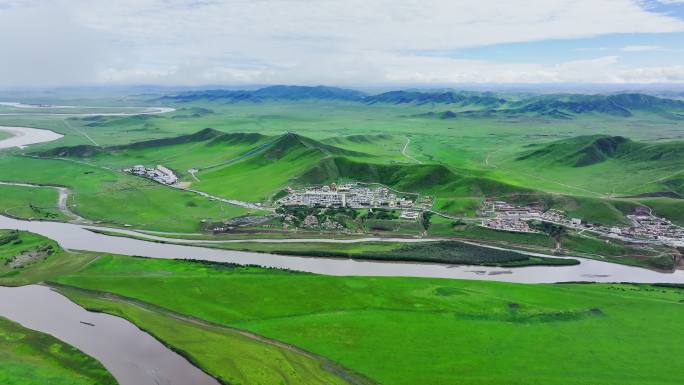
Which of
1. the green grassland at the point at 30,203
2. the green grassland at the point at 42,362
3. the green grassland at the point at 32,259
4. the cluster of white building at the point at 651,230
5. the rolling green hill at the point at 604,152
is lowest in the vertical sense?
the green grassland at the point at 42,362

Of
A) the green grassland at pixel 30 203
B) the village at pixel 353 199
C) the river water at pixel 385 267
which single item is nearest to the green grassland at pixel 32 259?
the river water at pixel 385 267

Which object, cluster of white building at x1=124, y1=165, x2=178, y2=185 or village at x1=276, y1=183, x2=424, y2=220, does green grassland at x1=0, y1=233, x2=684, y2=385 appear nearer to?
village at x1=276, y1=183, x2=424, y2=220

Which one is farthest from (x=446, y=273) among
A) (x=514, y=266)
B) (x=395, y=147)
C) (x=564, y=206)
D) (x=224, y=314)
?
(x=395, y=147)

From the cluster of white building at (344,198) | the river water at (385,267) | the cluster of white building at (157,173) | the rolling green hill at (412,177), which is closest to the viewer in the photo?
the river water at (385,267)

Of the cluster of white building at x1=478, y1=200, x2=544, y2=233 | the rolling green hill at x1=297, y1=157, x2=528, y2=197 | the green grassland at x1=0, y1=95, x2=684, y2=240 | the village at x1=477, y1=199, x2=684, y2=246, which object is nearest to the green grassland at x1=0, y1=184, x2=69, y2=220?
the green grassland at x1=0, y1=95, x2=684, y2=240

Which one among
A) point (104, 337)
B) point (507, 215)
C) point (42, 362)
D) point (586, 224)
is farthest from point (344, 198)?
point (42, 362)

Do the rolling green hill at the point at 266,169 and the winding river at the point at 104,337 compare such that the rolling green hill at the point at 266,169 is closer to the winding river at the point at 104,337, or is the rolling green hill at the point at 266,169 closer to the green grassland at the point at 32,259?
the green grassland at the point at 32,259

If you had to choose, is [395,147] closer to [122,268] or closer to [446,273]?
[446,273]
